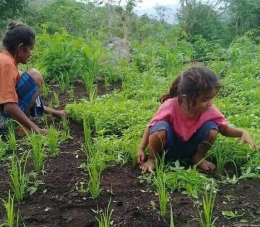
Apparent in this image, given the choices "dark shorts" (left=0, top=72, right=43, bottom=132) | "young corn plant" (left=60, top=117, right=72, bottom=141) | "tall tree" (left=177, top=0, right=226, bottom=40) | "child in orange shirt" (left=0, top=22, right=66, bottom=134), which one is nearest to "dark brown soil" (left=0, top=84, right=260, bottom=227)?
"young corn plant" (left=60, top=117, right=72, bottom=141)

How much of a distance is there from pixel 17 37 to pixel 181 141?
1.86 metres

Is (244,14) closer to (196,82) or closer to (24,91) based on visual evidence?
(24,91)

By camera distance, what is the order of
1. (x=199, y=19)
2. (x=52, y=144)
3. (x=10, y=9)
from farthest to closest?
(x=199, y=19) < (x=10, y=9) < (x=52, y=144)

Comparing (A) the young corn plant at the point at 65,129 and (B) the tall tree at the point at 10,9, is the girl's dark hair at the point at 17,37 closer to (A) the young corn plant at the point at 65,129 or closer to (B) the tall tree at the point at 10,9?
(A) the young corn plant at the point at 65,129

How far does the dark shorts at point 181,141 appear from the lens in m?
3.10

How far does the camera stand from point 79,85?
605 centimetres

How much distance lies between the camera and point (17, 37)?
3.93 m

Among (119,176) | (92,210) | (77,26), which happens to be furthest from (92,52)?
(77,26)

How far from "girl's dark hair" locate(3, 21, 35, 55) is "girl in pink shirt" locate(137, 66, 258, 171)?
1.55 meters

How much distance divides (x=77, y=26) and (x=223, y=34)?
23.3 feet

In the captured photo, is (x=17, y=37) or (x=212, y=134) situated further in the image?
(x=17, y=37)

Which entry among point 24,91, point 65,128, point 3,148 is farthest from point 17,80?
point 3,148

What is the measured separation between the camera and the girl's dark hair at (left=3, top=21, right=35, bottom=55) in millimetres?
3930

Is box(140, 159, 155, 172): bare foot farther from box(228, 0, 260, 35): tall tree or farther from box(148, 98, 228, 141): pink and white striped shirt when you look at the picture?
box(228, 0, 260, 35): tall tree
